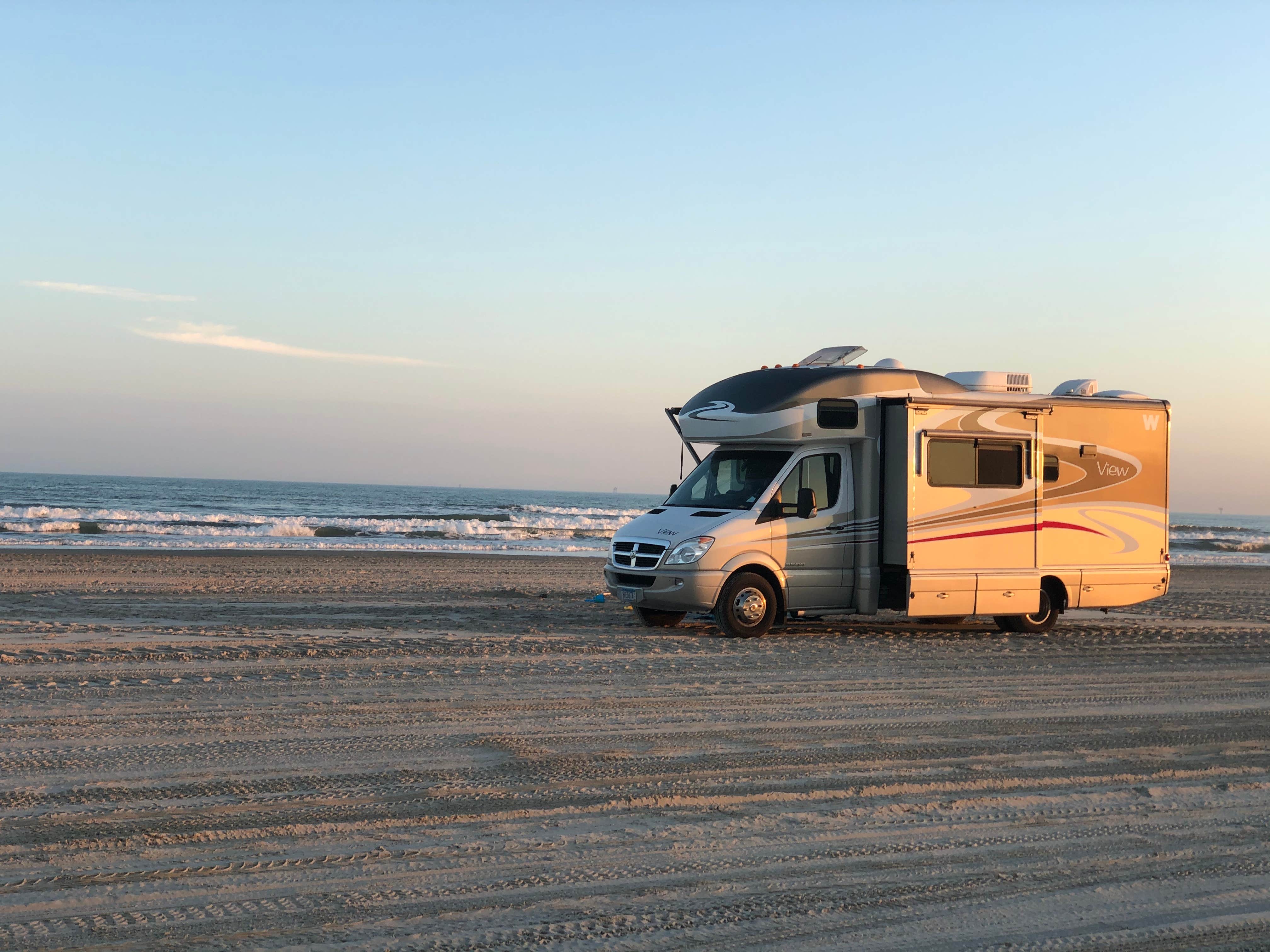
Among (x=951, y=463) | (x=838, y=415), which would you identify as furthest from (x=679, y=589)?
(x=951, y=463)

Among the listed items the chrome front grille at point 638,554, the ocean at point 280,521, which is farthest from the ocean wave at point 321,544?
the chrome front grille at point 638,554

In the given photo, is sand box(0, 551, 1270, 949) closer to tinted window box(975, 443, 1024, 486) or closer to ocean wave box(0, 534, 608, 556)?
tinted window box(975, 443, 1024, 486)

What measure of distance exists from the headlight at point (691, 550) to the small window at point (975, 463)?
113 inches

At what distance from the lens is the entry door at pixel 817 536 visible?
44.2 feet

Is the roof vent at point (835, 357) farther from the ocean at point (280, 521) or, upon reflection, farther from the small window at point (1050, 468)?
the ocean at point (280, 521)

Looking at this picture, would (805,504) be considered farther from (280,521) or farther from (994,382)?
(280,521)

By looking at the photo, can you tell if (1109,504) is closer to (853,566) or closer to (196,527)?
(853,566)

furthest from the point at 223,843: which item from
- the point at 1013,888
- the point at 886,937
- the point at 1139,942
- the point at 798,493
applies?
the point at 798,493

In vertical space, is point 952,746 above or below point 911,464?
below

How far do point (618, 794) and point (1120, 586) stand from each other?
10.8 metres

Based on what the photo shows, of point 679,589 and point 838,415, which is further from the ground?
point 838,415

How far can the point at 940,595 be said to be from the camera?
13547 mm

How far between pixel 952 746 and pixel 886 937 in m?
3.58

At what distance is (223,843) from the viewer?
203 inches
